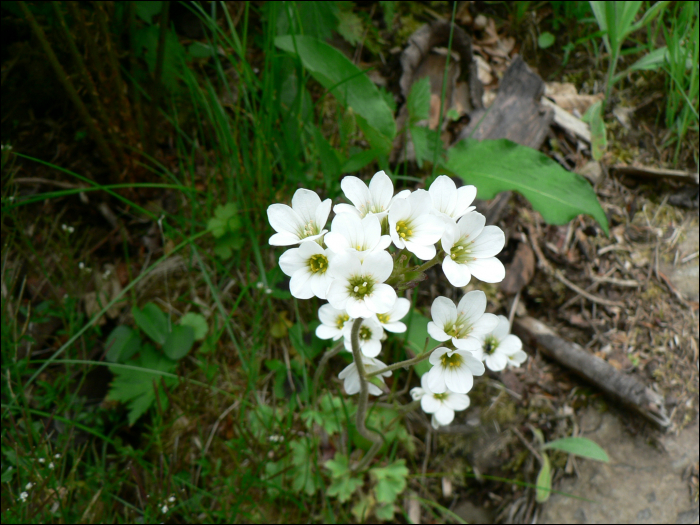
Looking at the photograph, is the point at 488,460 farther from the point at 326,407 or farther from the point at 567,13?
the point at 567,13

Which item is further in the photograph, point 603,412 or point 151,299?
point 151,299

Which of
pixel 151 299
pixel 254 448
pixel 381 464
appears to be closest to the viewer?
pixel 254 448

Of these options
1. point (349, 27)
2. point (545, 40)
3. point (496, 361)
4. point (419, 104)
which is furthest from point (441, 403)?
point (545, 40)

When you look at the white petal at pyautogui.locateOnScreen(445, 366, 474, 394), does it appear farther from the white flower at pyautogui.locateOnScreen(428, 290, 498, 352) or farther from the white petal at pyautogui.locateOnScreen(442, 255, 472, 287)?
the white petal at pyautogui.locateOnScreen(442, 255, 472, 287)

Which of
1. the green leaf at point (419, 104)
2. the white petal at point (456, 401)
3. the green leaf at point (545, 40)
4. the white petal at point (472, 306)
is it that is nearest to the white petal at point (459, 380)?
the white petal at point (472, 306)

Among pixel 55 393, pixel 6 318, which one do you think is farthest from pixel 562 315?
pixel 6 318

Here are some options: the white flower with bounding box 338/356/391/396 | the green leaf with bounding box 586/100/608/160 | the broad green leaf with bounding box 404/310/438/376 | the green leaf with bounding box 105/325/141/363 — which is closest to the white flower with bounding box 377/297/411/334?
the white flower with bounding box 338/356/391/396

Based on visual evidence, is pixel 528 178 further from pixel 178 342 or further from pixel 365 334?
pixel 178 342
